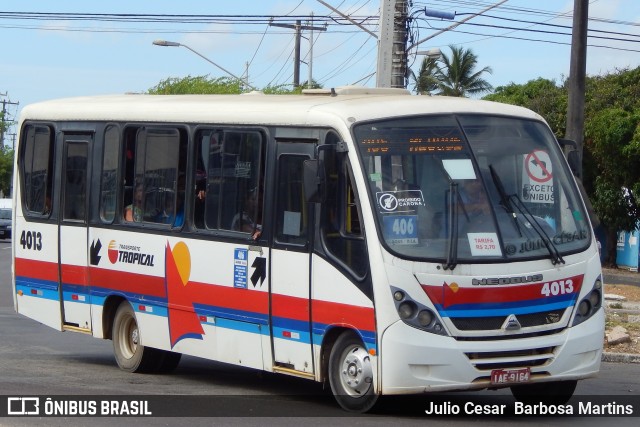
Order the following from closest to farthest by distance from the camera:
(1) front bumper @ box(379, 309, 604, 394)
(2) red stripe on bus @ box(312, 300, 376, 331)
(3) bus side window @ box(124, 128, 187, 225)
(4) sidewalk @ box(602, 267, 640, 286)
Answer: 1. (1) front bumper @ box(379, 309, 604, 394)
2. (2) red stripe on bus @ box(312, 300, 376, 331)
3. (3) bus side window @ box(124, 128, 187, 225)
4. (4) sidewalk @ box(602, 267, 640, 286)

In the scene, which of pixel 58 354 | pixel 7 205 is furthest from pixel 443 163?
pixel 7 205

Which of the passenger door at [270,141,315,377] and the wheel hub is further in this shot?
the passenger door at [270,141,315,377]

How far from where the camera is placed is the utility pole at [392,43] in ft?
66.8

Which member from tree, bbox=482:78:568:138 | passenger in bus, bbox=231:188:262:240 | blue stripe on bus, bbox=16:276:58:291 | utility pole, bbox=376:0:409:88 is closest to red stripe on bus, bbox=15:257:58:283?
blue stripe on bus, bbox=16:276:58:291

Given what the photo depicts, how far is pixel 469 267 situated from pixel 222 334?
2895 mm

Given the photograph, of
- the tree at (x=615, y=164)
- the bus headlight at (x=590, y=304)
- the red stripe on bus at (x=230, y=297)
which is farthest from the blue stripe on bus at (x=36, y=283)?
the tree at (x=615, y=164)

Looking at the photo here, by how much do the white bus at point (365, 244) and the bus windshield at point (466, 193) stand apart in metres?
0.01

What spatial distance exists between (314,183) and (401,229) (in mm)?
835

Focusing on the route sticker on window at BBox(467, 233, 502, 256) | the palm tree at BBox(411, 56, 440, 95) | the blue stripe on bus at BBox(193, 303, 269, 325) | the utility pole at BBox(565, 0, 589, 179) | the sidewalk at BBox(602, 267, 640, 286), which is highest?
the palm tree at BBox(411, 56, 440, 95)

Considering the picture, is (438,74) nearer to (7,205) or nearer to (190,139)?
(7,205)

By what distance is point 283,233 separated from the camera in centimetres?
1075

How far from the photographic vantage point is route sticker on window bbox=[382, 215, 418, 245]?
9.70 m

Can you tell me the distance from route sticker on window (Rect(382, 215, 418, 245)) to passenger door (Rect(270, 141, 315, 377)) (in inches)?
36.2

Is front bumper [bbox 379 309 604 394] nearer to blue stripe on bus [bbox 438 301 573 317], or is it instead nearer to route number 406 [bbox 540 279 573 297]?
blue stripe on bus [bbox 438 301 573 317]
